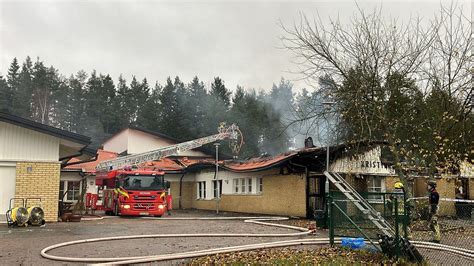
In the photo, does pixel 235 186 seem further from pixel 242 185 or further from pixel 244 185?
pixel 244 185

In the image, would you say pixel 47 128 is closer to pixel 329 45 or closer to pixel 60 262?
pixel 60 262

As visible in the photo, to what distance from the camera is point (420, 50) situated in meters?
15.2

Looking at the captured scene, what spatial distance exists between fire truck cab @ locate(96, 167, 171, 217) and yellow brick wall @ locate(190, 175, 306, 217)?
207 inches

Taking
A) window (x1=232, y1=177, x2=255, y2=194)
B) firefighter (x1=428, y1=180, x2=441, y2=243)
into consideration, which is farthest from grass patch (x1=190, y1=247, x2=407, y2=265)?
window (x1=232, y1=177, x2=255, y2=194)

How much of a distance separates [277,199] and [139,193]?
6.87 meters

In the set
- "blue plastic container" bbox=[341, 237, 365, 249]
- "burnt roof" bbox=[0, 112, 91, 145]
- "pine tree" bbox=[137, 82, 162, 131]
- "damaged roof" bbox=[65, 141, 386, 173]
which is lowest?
"blue plastic container" bbox=[341, 237, 365, 249]

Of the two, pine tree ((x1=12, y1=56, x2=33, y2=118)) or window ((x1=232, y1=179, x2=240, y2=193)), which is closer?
window ((x1=232, y1=179, x2=240, y2=193))

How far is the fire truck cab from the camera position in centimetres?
2062

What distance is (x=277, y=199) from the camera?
2205 cm

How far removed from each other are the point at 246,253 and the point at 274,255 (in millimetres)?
704

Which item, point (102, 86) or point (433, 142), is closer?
point (433, 142)

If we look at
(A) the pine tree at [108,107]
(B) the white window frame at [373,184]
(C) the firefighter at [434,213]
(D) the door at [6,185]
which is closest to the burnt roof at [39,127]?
(D) the door at [6,185]

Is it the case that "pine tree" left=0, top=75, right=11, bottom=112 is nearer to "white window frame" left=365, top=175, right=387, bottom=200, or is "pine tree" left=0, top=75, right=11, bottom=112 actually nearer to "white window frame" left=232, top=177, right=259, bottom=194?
"white window frame" left=232, top=177, right=259, bottom=194

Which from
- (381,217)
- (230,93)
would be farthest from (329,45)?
(230,93)
